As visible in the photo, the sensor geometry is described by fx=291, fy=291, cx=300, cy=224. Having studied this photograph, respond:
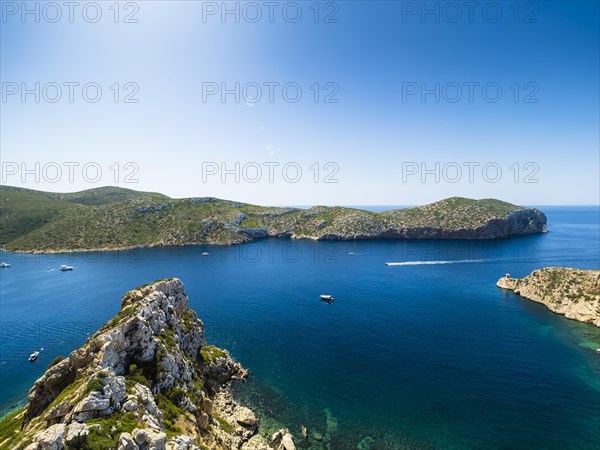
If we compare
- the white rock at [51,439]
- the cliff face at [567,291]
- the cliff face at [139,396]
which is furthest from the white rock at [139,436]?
the cliff face at [567,291]

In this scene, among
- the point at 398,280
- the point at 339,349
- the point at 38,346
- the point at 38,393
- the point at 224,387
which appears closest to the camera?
the point at 38,393

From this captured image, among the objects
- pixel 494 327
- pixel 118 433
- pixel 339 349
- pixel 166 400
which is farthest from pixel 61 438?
pixel 494 327

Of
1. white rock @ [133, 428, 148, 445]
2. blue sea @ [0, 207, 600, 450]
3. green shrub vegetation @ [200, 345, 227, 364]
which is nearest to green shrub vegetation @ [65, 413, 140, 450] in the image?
white rock @ [133, 428, 148, 445]

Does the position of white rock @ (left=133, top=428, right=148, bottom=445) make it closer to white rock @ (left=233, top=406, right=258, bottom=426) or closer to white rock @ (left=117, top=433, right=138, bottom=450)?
white rock @ (left=117, top=433, right=138, bottom=450)

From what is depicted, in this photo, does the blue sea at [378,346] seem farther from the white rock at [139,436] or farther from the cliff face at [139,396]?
the white rock at [139,436]

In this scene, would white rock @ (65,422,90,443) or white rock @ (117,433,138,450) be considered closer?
white rock @ (65,422,90,443)

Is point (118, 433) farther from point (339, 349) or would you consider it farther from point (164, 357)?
point (339, 349)
